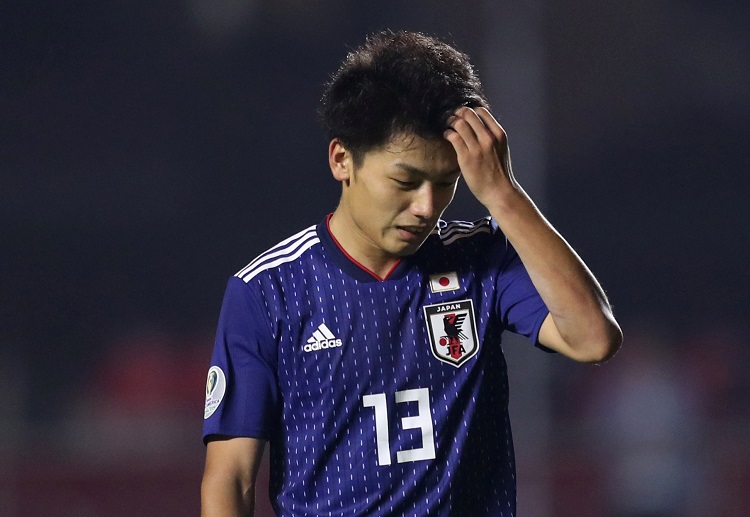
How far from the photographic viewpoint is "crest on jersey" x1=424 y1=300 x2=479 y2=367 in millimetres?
1522

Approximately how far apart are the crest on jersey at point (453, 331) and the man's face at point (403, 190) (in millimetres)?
102

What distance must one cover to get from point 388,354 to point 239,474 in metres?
0.27

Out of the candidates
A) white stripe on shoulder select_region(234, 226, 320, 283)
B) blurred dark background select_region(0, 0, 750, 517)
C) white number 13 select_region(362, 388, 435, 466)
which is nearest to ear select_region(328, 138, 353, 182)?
white stripe on shoulder select_region(234, 226, 320, 283)

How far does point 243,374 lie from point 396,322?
23 cm

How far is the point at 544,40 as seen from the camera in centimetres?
758

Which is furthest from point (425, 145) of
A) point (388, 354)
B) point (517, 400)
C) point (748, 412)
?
point (748, 412)

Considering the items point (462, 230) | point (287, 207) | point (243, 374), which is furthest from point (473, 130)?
point (287, 207)

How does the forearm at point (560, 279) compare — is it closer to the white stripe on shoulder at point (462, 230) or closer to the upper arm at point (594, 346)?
the upper arm at point (594, 346)

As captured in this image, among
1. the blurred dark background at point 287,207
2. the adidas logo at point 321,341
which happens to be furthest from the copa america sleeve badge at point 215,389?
the blurred dark background at point 287,207

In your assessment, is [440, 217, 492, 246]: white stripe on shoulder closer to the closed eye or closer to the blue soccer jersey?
the blue soccer jersey

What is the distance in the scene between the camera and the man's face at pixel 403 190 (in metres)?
1.44

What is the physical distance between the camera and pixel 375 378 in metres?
1.51

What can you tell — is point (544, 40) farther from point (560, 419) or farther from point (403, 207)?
point (403, 207)

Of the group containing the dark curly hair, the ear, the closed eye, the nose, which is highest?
the dark curly hair
